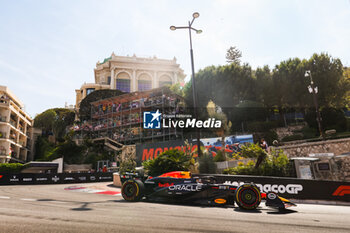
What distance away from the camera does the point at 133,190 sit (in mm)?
7938

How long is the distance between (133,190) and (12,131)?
156 ft

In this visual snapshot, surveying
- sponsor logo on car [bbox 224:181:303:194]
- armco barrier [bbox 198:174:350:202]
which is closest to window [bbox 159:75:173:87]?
armco barrier [bbox 198:174:350:202]

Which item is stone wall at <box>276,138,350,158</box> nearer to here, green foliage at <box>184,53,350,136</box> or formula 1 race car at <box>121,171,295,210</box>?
green foliage at <box>184,53,350,136</box>

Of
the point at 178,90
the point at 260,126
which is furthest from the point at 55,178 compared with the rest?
the point at 178,90

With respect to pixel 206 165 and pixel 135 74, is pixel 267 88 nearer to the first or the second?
pixel 206 165

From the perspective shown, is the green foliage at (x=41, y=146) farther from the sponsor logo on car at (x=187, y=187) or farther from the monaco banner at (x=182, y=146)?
the sponsor logo on car at (x=187, y=187)

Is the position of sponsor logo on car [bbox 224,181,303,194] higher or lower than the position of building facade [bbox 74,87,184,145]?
lower

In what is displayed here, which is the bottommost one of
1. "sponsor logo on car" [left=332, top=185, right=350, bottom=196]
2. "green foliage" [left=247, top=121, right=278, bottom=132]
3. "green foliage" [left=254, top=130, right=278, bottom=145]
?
"sponsor logo on car" [left=332, top=185, right=350, bottom=196]

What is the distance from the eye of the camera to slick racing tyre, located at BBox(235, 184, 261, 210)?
662 cm

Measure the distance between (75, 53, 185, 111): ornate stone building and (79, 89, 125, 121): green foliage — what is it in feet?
44.1

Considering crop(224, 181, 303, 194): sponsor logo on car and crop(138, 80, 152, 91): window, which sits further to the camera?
crop(138, 80, 152, 91): window

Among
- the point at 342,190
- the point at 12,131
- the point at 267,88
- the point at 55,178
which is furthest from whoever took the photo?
the point at 12,131

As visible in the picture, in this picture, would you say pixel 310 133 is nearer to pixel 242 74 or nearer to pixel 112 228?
pixel 242 74

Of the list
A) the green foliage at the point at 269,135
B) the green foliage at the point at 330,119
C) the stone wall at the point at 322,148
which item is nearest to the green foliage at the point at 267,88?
the green foliage at the point at 269,135
